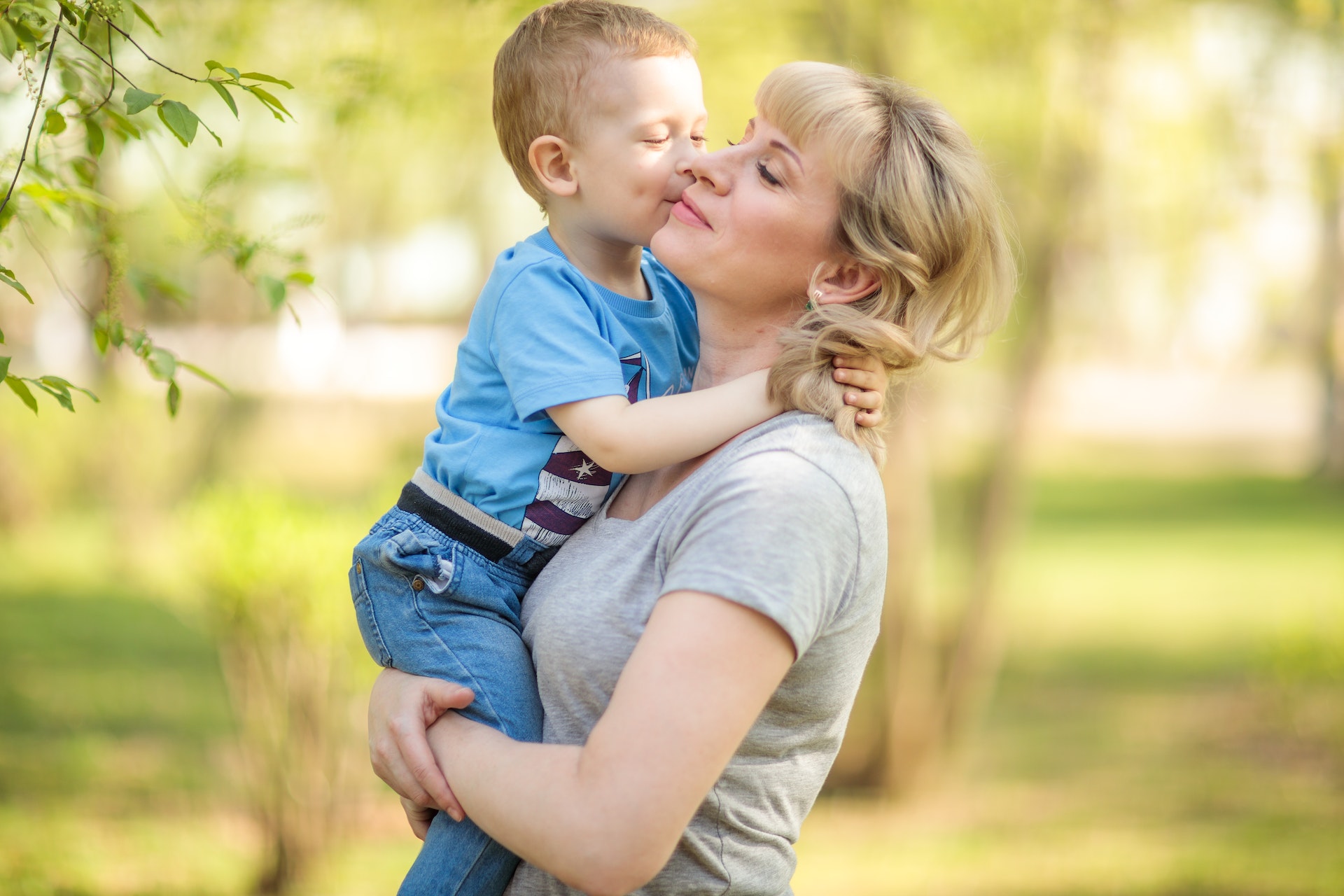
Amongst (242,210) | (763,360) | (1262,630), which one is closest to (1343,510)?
(1262,630)

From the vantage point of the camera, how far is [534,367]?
1.68m

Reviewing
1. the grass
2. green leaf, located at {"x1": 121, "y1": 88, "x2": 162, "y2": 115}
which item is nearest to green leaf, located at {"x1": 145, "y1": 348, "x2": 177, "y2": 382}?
green leaf, located at {"x1": 121, "y1": 88, "x2": 162, "y2": 115}

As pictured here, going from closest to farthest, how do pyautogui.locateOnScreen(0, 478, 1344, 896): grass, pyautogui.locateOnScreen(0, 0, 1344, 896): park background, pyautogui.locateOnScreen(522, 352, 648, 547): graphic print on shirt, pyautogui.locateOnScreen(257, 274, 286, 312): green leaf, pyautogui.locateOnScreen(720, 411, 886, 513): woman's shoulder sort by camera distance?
pyautogui.locateOnScreen(720, 411, 886, 513): woman's shoulder < pyautogui.locateOnScreen(522, 352, 648, 547): graphic print on shirt < pyautogui.locateOnScreen(257, 274, 286, 312): green leaf < pyautogui.locateOnScreen(0, 0, 1344, 896): park background < pyautogui.locateOnScreen(0, 478, 1344, 896): grass

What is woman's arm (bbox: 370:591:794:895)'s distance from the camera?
1.30 meters

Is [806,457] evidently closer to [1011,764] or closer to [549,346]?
[549,346]

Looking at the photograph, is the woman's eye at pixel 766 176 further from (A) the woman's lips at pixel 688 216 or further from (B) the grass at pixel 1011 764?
(B) the grass at pixel 1011 764

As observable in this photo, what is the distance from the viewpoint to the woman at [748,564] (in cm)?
131

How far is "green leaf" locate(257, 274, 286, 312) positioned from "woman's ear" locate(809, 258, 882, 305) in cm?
96

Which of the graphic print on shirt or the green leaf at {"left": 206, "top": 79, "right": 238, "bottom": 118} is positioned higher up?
the green leaf at {"left": 206, "top": 79, "right": 238, "bottom": 118}

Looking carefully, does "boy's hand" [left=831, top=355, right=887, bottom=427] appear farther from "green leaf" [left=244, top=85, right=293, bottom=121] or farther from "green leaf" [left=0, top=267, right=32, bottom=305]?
"green leaf" [left=0, top=267, right=32, bottom=305]

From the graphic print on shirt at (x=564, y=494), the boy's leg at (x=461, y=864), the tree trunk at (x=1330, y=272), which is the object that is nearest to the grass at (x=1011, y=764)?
the tree trunk at (x=1330, y=272)

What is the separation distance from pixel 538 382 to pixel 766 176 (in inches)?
16.9

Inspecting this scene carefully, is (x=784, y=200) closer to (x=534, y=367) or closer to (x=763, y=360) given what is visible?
(x=763, y=360)

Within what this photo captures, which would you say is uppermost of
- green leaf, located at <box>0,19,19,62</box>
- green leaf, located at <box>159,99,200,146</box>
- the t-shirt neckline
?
green leaf, located at <box>0,19,19,62</box>
